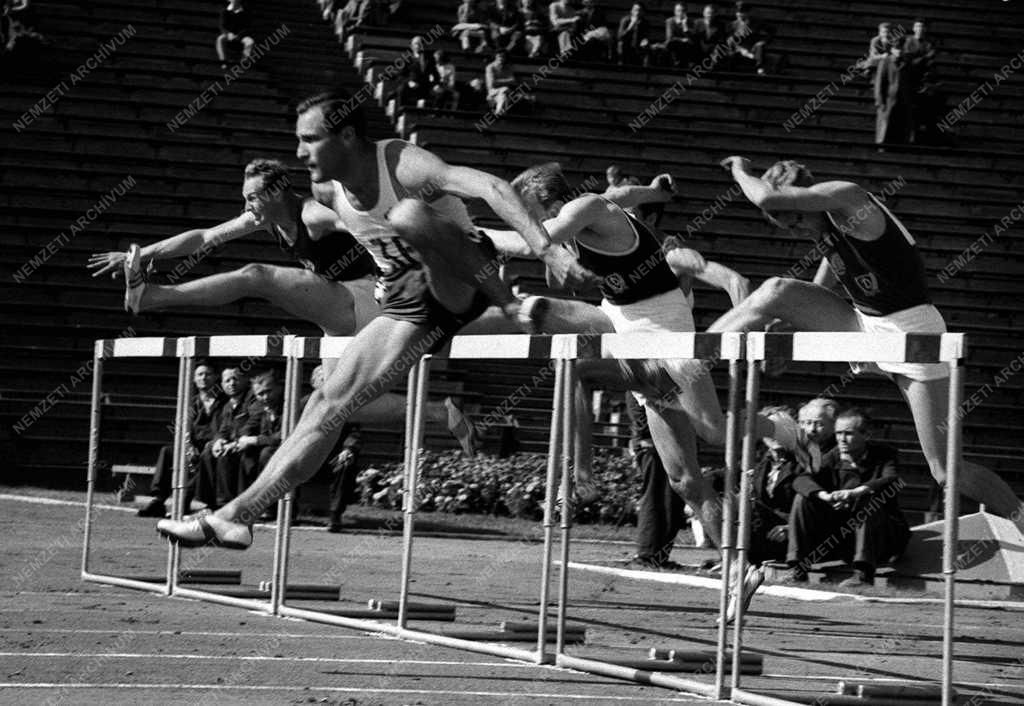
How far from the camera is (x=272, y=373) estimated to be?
15.5 metres

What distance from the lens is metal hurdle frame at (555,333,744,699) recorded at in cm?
641

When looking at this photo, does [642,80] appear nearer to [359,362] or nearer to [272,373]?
[272,373]

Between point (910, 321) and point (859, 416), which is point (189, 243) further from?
point (859, 416)

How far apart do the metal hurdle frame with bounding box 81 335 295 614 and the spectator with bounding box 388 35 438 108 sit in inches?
605

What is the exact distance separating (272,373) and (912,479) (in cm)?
941

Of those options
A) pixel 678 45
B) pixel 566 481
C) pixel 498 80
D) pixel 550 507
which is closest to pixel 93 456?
pixel 550 507

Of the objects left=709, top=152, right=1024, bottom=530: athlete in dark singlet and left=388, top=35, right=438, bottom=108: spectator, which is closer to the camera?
left=709, top=152, right=1024, bottom=530: athlete in dark singlet

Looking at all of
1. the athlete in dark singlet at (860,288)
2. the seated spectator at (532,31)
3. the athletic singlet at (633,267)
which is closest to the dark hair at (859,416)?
the athlete in dark singlet at (860,288)

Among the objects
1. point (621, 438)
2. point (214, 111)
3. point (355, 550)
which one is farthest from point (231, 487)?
point (214, 111)

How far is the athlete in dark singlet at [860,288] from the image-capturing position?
8242 mm

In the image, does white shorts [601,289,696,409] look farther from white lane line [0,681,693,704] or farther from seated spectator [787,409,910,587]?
white lane line [0,681,693,704]

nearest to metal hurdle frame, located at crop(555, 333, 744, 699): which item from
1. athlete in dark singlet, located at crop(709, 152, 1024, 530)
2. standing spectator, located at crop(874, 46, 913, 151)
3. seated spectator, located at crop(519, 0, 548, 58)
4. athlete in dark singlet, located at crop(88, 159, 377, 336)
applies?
athlete in dark singlet, located at crop(709, 152, 1024, 530)

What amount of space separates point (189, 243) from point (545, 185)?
2.77 metres

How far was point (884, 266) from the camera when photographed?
8.55 m
